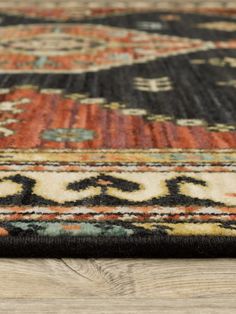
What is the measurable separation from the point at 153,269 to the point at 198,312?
0.12 m

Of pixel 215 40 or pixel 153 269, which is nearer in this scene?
pixel 153 269

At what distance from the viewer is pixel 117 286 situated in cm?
85

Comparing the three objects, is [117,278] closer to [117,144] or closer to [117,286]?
[117,286]

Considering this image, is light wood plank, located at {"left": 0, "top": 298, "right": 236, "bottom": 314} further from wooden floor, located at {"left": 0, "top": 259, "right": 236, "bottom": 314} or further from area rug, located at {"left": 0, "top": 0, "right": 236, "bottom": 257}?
area rug, located at {"left": 0, "top": 0, "right": 236, "bottom": 257}

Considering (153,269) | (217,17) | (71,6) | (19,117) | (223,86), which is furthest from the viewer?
(71,6)

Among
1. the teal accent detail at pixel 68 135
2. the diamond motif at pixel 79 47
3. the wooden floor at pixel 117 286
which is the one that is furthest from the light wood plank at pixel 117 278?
the diamond motif at pixel 79 47

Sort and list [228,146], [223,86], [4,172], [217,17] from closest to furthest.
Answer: [4,172] < [228,146] < [223,86] < [217,17]

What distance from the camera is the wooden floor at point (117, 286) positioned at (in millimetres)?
795

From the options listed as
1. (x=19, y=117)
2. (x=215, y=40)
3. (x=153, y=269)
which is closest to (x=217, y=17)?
(x=215, y=40)

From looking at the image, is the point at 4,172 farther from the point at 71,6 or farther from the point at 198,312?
the point at 71,6

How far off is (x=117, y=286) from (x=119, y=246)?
0.08 metres

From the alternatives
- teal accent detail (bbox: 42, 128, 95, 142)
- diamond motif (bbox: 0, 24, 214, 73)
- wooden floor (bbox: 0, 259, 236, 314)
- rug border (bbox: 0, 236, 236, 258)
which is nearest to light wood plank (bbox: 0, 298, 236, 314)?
wooden floor (bbox: 0, 259, 236, 314)

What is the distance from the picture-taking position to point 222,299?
0.81 meters

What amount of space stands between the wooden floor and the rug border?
1cm
